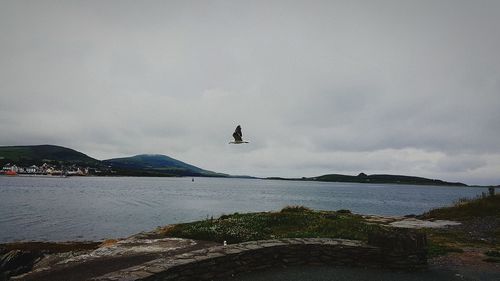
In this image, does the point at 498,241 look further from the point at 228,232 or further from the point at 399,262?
the point at 228,232

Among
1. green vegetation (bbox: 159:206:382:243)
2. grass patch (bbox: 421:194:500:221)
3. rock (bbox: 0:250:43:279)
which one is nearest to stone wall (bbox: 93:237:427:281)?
green vegetation (bbox: 159:206:382:243)

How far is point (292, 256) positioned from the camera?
1180cm

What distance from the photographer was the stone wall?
1014 cm

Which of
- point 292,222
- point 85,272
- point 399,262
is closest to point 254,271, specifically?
point 399,262

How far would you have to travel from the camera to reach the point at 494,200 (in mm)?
31109

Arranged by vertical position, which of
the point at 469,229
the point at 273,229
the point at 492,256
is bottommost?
the point at 273,229

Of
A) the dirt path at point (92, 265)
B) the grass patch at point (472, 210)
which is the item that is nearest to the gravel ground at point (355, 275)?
the dirt path at point (92, 265)

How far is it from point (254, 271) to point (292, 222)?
39.7ft

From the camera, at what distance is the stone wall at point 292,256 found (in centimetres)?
1014

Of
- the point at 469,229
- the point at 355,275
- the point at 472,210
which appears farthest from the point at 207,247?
the point at 472,210

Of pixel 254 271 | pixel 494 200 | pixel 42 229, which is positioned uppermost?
pixel 494 200

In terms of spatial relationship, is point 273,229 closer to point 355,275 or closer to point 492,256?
point 355,275

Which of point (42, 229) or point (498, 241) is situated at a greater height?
point (498, 241)

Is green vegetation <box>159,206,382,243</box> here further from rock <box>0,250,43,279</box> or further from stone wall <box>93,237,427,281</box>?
rock <box>0,250,43,279</box>
